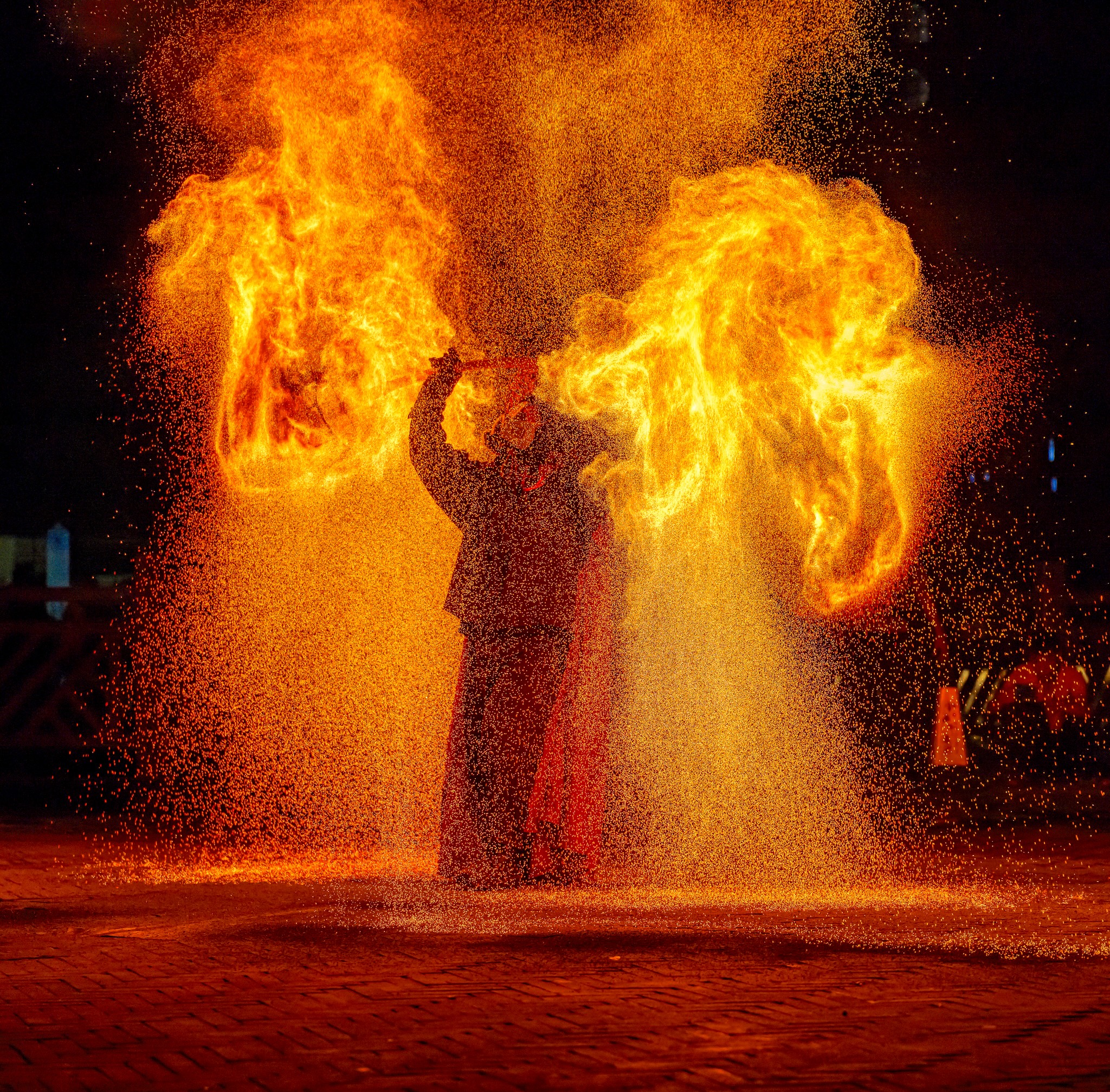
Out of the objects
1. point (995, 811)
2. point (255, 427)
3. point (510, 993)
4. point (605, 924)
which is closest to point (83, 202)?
point (255, 427)

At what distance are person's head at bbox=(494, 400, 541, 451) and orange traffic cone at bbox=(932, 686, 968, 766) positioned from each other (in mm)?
8101

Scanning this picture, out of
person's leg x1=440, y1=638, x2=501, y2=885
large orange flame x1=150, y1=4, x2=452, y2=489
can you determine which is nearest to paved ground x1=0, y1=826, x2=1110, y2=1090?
person's leg x1=440, y1=638, x2=501, y2=885

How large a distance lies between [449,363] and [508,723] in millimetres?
1731

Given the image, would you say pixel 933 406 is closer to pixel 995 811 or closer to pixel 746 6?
pixel 995 811

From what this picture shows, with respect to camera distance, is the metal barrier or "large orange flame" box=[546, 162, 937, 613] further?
the metal barrier

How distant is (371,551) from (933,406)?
5.61 m

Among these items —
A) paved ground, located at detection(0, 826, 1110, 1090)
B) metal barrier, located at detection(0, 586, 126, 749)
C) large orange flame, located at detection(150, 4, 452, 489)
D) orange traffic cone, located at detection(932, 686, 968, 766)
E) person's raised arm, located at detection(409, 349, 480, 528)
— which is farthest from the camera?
metal barrier, located at detection(0, 586, 126, 749)

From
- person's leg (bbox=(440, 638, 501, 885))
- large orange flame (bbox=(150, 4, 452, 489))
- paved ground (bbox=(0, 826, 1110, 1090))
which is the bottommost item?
paved ground (bbox=(0, 826, 1110, 1090))

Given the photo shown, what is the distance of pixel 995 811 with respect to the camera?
13.2 meters

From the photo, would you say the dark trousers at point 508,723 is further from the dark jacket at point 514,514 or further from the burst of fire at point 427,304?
the burst of fire at point 427,304

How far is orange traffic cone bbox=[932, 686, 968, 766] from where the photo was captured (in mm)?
15281

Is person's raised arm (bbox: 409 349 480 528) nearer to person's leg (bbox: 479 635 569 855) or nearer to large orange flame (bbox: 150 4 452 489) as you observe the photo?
large orange flame (bbox: 150 4 452 489)

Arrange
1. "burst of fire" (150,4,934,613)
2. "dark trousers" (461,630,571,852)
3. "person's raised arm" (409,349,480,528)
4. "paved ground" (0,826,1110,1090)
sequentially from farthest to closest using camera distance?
"burst of fire" (150,4,934,613) < "dark trousers" (461,630,571,852) < "person's raised arm" (409,349,480,528) < "paved ground" (0,826,1110,1090)

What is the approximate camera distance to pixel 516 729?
827 cm
